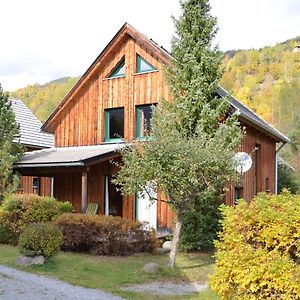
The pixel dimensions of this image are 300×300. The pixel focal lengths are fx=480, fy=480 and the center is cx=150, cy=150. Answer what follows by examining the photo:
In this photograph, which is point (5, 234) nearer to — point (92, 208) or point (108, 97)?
point (92, 208)

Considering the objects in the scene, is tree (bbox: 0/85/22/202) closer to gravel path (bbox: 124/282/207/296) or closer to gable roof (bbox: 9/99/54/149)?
gable roof (bbox: 9/99/54/149)

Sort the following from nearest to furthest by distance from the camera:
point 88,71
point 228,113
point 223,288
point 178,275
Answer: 1. point 223,288
2. point 178,275
3. point 228,113
4. point 88,71

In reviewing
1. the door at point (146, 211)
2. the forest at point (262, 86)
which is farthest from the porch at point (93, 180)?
the forest at point (262, 86)

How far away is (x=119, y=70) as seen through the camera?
66.5 feet

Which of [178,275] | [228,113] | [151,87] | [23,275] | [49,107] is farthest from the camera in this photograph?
[49,107]

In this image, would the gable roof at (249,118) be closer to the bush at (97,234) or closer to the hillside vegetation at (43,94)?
the bush at (97,234)

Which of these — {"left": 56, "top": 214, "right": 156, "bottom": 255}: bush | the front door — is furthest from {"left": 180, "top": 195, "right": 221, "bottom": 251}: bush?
the front door

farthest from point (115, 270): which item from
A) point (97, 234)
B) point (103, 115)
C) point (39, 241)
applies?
point (103, 115)

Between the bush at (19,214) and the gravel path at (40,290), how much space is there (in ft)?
14.6

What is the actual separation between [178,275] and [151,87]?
31.1 ft

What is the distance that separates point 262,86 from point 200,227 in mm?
52054

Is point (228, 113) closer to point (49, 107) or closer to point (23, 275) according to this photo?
point (23, 275)

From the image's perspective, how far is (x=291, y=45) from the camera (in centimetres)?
7662

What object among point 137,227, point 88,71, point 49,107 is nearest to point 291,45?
point 49,107
